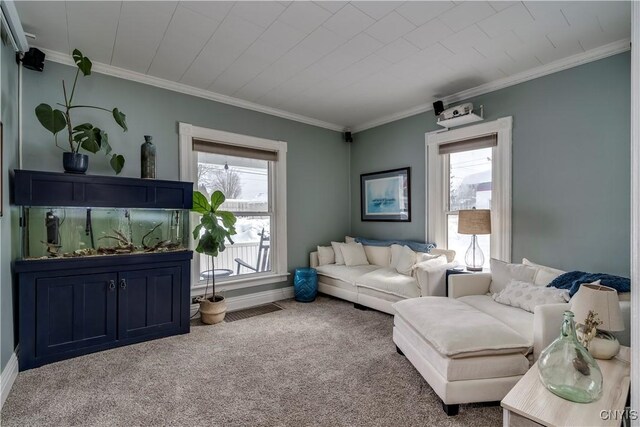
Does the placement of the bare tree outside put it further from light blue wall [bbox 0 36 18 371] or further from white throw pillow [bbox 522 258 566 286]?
white throw pillow [bbox 522 258 566 286]

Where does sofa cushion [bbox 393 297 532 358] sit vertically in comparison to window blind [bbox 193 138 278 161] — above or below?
below

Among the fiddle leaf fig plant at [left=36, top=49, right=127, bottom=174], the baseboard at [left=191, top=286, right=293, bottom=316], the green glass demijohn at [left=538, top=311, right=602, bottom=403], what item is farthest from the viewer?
the baseboard at [left=191, top=286, right=293, bottom=316]

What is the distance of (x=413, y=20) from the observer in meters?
2.33

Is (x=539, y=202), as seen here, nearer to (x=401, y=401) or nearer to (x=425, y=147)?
(x=425, y=147)

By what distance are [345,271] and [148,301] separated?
2.38 metres

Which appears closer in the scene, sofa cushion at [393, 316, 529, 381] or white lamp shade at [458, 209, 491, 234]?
sofa cushion at [393, 316, 529, 381]

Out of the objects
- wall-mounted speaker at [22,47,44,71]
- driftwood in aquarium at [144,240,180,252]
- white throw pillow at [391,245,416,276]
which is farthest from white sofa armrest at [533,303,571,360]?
wall-mounted speaker at [22,47,44,71]

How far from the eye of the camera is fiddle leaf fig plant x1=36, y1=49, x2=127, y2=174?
8.24ft

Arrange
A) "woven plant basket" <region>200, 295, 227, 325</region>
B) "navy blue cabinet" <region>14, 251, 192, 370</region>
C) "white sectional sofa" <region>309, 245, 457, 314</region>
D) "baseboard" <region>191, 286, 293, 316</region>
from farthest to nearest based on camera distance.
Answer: "baseboard" <region>191, 286, 293, 316</region> < "woven plant basket" <region>200, 295, 227, 325</region> < "white sectional sofa" <region>309, 245, 457, 314</region> < "navy blue cabinet" <region>14, 251, 192, 370</region>

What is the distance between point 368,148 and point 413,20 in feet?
8.94

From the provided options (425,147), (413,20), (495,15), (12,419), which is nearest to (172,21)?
(413,20)

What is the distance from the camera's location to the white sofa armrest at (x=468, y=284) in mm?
2951

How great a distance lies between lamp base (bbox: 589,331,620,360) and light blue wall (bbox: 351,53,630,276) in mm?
1450

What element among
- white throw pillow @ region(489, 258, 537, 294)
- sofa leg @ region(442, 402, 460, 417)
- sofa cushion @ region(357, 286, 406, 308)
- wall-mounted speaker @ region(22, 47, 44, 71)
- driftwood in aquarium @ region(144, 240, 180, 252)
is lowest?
sofa leg @ region(442, 402, 460, 417)
